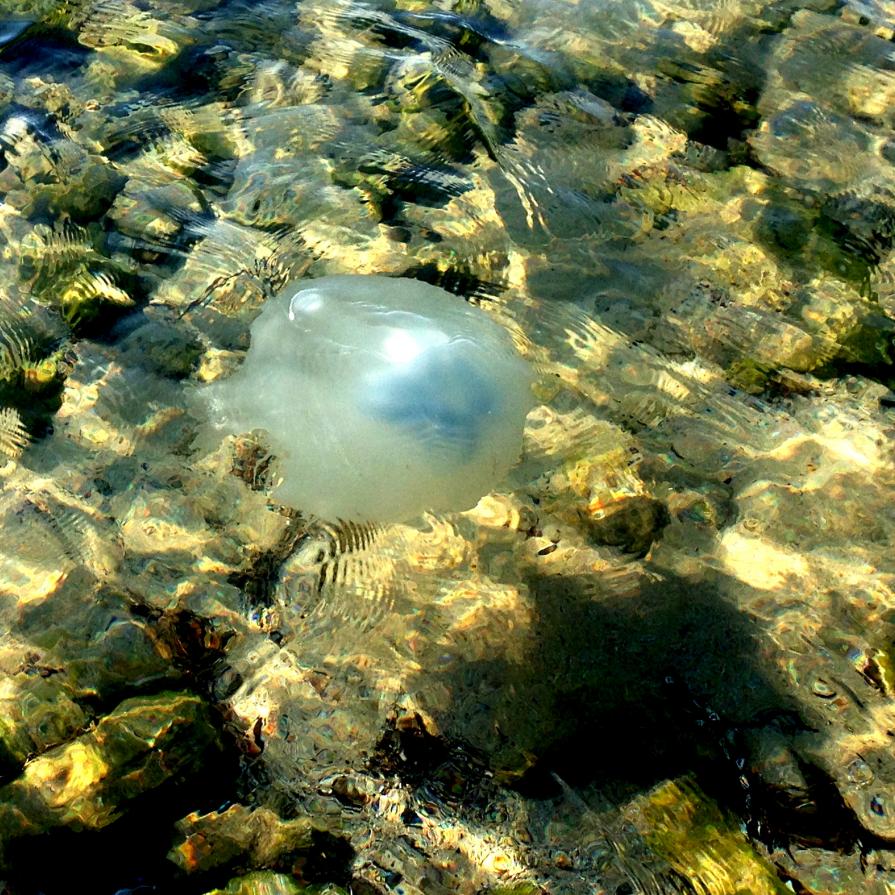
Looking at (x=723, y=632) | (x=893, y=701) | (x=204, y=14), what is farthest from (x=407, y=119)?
(x=893, y=701)

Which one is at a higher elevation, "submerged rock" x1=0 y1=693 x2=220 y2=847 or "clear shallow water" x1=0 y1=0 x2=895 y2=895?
"clear shallow water" x1=0 y1=0 x2=895 y2=895

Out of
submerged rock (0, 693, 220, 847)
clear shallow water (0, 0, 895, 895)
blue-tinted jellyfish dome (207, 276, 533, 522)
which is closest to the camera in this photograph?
submerged rock (0, 693, 220, 847)

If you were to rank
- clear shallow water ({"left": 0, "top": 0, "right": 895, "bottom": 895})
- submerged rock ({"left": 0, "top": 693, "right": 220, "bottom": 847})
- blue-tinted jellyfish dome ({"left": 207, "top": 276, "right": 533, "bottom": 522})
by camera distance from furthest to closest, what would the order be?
blue-tinted jellyfish dome ({"left": 207, "top": 276, "right": 533, "bottom": 522}), clear shallow water ({"left": 0, "top": 0, "right": 895, "bottom": 895}), submerged rock ({"left": 0, "top": 693, "right": 220, "bottom": 847})

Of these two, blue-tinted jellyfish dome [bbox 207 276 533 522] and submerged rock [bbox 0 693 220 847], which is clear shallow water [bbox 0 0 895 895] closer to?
submerged rock [bbox 0 693 220 847]

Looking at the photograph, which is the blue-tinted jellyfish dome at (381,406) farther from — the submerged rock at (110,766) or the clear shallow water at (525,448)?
the submerged rock at (110,766)

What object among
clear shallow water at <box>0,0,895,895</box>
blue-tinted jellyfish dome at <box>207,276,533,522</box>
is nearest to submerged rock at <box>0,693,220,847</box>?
clear shallow water at <box>0,0,895,895</box>

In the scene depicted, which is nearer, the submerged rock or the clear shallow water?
the submerged rock
